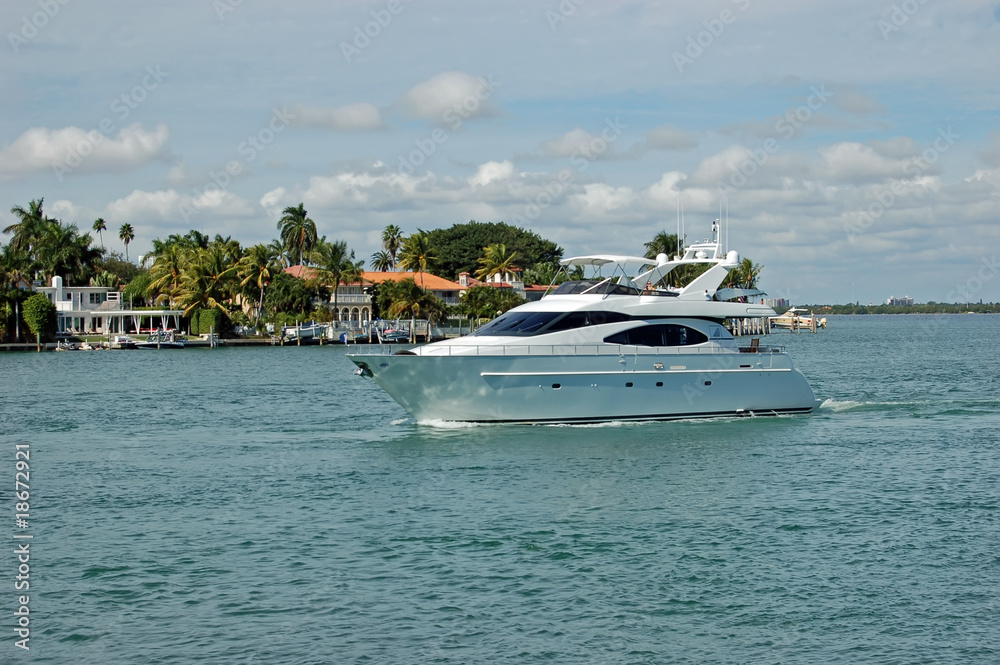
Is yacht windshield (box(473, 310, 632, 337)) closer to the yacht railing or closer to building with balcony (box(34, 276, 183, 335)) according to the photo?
the yacht railing

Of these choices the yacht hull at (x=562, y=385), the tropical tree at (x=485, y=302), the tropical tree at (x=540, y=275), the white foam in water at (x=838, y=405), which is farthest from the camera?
the tropical tree at (x=540, y=275)

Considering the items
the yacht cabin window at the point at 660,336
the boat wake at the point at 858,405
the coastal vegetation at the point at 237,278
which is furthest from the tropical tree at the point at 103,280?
the yacht cabin window at the point at 660,336

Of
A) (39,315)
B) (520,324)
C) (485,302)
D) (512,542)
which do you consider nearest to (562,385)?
(520,324)

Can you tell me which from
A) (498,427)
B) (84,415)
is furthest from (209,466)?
(84,415)

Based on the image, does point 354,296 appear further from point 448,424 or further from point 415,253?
point 448,424

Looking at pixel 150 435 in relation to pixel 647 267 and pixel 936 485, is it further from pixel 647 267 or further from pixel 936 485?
pixel 936 485

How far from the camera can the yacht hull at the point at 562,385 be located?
2622 centimetres

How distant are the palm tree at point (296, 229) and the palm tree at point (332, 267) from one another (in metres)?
11.0

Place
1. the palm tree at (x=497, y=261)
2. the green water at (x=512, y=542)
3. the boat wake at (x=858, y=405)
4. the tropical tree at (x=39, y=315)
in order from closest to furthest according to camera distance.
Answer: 1. the green water at (x=512, y=542)
2. the boat wake at (x=858, y=405)
3. the tropical tree at (x=39, y=315)
4. the palm tree at (x=497, y=261)

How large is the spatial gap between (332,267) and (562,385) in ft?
230

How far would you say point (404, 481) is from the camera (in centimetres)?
2114

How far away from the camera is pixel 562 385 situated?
87.9 feet

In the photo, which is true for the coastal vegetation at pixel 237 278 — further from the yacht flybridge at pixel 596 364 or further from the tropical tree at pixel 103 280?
the yacht flybridge at pixel 596 364

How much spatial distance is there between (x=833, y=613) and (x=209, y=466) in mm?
15451
